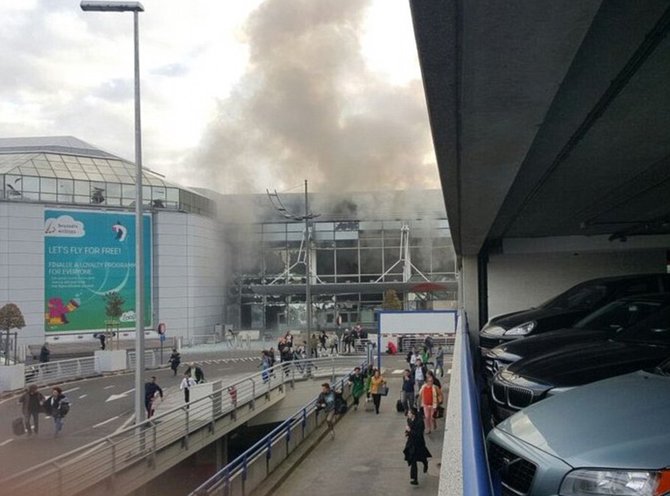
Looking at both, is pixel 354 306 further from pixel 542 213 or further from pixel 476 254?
pixel 542 213

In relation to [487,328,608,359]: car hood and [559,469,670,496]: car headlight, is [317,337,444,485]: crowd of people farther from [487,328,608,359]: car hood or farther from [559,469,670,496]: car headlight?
[559,469,670,496]: car headlight

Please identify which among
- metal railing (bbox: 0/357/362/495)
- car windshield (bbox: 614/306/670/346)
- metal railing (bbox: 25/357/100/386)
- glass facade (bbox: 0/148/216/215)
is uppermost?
glass facade (bbox: 0/148/216/215)

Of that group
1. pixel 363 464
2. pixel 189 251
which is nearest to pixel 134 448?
pixel 363 464

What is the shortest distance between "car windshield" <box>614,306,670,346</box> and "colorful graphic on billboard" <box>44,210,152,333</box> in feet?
110

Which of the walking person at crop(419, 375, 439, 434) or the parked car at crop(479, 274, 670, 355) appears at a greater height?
the parked car at crop(479, 274, 670, 355)

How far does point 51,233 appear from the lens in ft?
119

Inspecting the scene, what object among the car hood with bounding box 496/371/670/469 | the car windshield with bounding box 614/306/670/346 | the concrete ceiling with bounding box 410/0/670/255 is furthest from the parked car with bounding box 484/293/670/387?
the car hood with bounding box 496/371/670/469

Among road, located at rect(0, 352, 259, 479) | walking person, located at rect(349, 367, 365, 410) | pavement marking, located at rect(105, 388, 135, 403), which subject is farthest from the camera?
walking person, located at rect(349, 367, 365, 410)

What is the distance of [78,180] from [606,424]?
3867cm

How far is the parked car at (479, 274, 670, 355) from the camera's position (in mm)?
7977

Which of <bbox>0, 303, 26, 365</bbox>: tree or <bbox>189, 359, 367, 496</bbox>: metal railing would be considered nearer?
<bbox>189, 359, 367, 496</bbox>: metal railing

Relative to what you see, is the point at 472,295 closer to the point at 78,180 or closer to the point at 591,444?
the point at 591,444

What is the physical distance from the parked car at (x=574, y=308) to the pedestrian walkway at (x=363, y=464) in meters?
3.72

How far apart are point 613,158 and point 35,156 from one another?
37.4 metres
